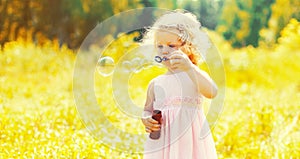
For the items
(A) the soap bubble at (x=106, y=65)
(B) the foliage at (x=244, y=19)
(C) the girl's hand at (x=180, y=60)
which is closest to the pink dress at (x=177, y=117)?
(C) the girl's hand at (x=180, y=60)

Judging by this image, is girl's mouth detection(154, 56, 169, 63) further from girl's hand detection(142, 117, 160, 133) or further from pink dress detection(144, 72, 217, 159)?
girl's hand detection(142, 117, 160, 133)

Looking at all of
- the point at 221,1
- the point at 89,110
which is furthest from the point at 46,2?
the point at 89,110

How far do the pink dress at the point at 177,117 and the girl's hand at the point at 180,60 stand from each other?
0.11 meters

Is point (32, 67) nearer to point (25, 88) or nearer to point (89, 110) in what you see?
point (25, 88)

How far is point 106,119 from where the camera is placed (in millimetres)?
5992

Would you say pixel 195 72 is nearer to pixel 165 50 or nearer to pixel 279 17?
pixel 165 50

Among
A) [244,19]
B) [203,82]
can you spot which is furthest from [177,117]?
[244,19]

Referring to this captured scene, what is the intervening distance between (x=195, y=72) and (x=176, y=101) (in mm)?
198

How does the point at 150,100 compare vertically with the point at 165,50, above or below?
below

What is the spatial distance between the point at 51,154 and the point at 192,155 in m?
1.21

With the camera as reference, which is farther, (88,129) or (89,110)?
(89,110)

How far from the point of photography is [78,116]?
599 cm

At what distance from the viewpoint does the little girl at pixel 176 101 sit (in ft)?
9.96

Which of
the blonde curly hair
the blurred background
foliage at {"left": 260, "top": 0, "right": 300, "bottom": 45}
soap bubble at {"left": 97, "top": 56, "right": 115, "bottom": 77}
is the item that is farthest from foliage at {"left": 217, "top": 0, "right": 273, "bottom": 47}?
the blonde curly hair
